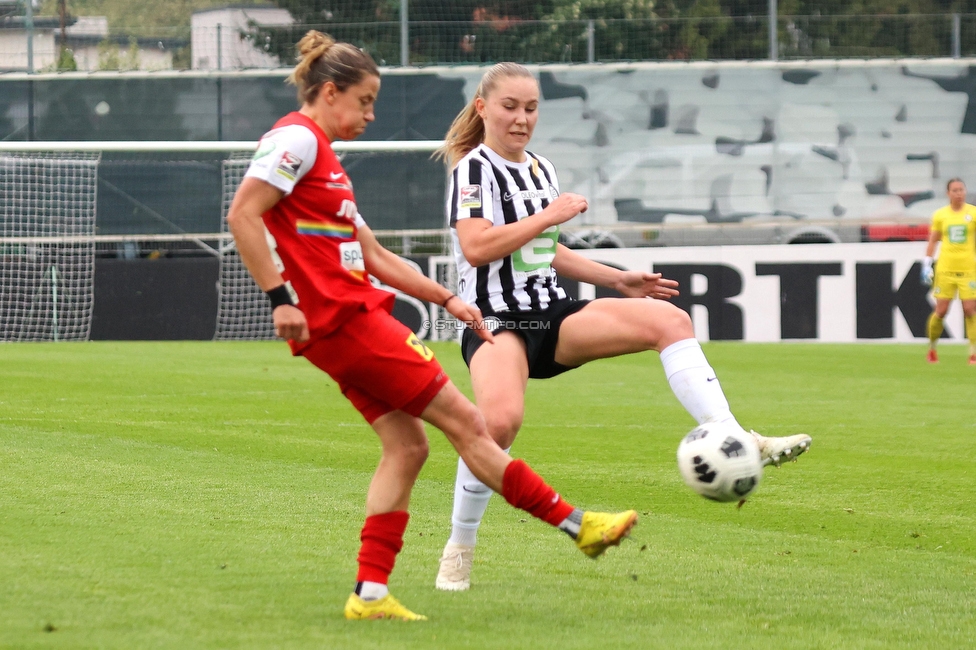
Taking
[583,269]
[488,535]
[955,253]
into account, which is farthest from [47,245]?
[583,269]

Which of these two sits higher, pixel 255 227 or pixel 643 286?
pixel 255 227

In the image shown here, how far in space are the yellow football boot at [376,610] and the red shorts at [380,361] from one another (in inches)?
23.3

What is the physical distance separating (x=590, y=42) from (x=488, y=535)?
18049mm

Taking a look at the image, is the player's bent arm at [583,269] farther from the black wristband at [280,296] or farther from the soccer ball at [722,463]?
the black wristband at [280,296]

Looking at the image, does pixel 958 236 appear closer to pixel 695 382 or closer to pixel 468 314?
pixel 695 382

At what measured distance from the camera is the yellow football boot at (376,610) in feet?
12.7

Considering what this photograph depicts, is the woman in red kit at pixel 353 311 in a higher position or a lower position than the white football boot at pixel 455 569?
higher

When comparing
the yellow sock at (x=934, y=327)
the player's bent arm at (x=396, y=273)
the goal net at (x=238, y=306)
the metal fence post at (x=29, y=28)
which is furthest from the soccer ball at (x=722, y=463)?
the metal fence post at (x=29, y=28)

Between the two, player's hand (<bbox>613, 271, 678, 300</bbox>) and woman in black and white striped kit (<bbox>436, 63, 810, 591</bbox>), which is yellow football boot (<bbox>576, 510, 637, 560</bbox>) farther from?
player's hand (<bbox>613, 271, 678, 300</bbox>)

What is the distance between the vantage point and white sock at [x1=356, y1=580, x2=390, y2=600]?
3.90 meters

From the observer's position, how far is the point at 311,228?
3807 millimetres

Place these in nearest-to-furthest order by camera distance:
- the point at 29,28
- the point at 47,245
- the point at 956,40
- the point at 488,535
Result: the point at 488,535
the point at 47,245
the point at 29,28
the point at 956,40

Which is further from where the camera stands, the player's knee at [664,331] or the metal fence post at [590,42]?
the metal fence post at [590,42]

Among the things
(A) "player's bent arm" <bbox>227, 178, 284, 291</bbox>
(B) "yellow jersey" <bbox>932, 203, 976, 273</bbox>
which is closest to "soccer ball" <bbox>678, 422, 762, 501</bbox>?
(A) "player's bent arm" <bbox>227, 178, 284, 291</bbox>
